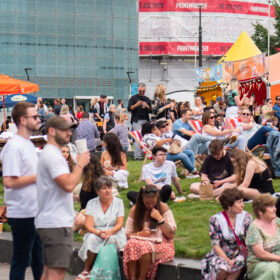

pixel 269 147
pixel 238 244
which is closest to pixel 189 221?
pixel 238 244

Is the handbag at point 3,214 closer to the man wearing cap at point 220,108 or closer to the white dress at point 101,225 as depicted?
the white dress at point 101,225

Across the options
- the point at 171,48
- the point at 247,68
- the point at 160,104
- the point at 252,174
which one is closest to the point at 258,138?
the point at 252,174

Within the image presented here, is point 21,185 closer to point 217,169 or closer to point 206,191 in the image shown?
point 206,191

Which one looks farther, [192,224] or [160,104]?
[160,104]

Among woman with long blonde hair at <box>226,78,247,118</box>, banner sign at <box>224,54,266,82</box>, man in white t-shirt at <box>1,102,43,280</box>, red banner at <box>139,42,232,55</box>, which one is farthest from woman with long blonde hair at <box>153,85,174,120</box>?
red banner at <box>139,42,232,55</box>

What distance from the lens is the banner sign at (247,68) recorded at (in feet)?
90.8

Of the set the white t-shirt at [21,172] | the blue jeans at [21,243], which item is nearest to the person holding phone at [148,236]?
the blue jeans at [21,243]

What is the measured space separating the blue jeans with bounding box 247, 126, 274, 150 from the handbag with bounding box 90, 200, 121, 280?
5.71 meters

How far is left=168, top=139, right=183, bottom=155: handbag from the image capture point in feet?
42.1

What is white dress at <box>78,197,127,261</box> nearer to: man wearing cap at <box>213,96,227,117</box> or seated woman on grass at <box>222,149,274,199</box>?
seated woman on grass at <box>222,149,274,199</box>

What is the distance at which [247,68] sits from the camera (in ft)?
95.7

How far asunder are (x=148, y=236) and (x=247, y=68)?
2255 cm

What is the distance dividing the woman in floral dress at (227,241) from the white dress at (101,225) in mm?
1313

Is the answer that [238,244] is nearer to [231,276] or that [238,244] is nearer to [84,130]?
[231,276]
